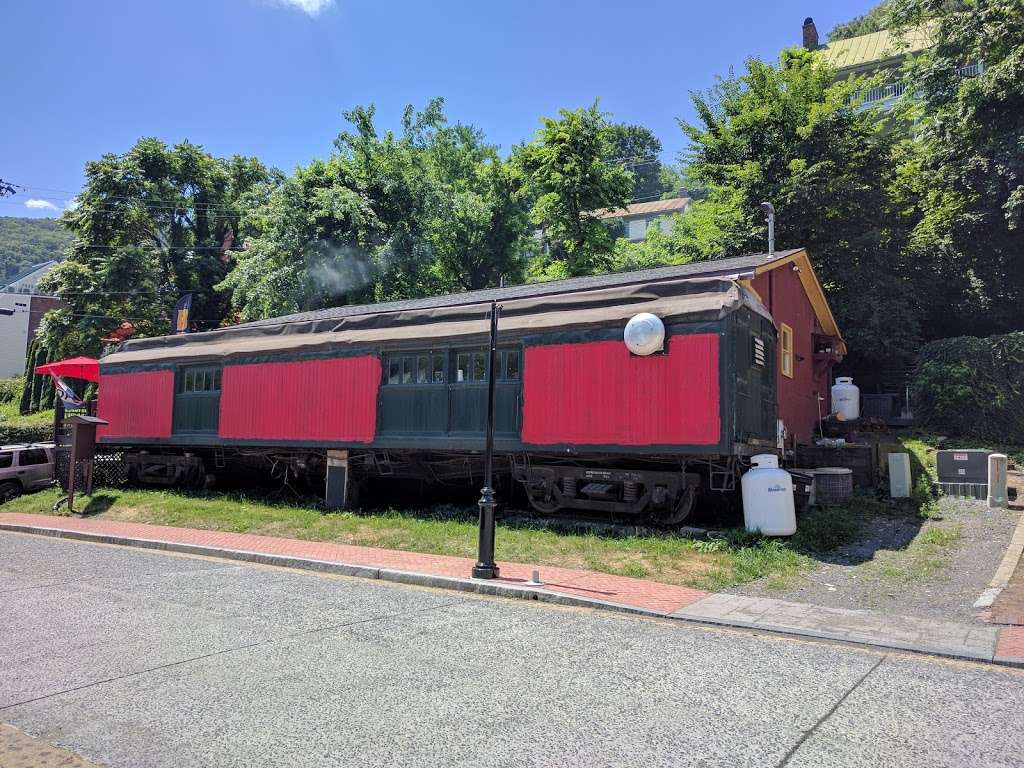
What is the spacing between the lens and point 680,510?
39.2ft

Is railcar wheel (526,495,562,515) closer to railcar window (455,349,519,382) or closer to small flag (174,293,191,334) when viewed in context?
railcar window (455,349,519,382)

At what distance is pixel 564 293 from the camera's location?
1336cm

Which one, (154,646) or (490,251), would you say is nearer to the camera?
(154,646)

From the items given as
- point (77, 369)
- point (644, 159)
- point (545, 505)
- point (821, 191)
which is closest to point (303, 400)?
point (545, 505)

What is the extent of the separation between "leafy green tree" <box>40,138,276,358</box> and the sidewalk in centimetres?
2463

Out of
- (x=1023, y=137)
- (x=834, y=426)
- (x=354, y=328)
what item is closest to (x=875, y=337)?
(x=834, y=426)

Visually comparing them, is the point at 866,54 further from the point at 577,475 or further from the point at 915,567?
the point at 915,567

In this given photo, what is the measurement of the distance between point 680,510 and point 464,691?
776 centimetres

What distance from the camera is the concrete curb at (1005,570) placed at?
7.80m

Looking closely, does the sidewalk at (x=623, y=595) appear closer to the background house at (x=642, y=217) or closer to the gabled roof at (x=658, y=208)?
the gabled roof at (x=658, y=208)

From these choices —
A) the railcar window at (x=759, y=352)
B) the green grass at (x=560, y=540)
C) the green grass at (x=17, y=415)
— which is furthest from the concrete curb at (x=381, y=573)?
the green grass at (x=17, y=415)

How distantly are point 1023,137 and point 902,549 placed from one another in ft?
54.4

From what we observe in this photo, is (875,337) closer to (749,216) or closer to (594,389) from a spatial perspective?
(749,216)

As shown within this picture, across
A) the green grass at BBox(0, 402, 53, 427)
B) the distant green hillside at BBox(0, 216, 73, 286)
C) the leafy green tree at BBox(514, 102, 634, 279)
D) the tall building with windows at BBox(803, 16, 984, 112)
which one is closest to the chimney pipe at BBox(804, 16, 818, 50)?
the tall building with windows at BBox(803, 16, 984, 112)
